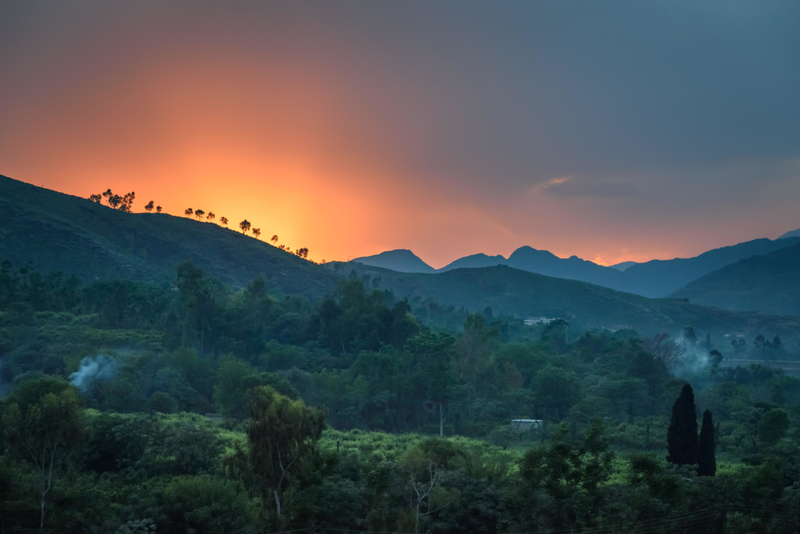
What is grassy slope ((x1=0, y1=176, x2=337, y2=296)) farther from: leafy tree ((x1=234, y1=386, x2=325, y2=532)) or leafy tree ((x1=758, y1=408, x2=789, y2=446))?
leafy tree ((x1=758, y1=408, x2=789, y2=446))

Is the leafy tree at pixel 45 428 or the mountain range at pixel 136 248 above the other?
the mountain range at pixel 136 248

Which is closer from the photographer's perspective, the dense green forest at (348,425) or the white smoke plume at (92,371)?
the dense green forest at (348,425)

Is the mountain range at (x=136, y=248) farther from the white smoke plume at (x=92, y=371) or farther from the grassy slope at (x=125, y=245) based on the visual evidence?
the white smoke plume at (x=92, y=371)

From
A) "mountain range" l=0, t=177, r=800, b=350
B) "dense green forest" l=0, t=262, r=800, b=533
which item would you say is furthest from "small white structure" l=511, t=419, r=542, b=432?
"mountain range" l=0, t=177, r=800, b=350

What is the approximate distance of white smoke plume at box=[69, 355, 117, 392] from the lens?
60406 mm

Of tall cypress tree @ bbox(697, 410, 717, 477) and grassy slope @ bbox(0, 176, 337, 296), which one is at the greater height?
grassy slope @ bbox(0, 176, 337, 296)

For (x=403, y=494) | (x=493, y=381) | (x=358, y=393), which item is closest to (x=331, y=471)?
(x=403, y=494)

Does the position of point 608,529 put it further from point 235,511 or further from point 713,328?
point 713,328

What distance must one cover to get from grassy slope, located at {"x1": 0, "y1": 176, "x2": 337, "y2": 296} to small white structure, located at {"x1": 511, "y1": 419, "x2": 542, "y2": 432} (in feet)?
285

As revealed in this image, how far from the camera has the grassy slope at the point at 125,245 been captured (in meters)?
125

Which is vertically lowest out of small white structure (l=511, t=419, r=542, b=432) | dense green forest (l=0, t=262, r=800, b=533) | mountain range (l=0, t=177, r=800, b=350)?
small white structure (l=511, t=419, r=542, b=432)

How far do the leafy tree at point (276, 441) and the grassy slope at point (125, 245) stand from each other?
321 ft

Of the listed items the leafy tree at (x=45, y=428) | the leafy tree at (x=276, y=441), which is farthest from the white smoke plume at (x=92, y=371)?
the leafy tree at (x=276, y=441)

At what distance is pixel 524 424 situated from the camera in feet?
203
